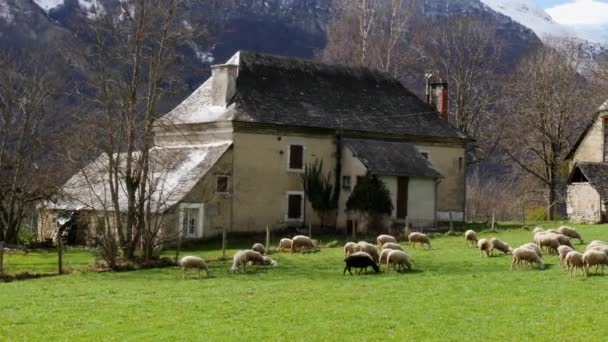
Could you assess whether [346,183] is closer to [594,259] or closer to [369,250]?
[369,250]

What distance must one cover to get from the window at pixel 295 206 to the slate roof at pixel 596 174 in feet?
Result: 50.3

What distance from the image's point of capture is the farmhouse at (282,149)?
4191 cm

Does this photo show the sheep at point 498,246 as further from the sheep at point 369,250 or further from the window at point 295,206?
the window at point 295,206

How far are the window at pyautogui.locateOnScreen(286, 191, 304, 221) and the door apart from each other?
192 inches

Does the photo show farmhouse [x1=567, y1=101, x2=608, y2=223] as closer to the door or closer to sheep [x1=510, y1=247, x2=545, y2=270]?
the door

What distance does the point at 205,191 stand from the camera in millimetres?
41062

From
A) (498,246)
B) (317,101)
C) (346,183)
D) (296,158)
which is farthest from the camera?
(317,101)

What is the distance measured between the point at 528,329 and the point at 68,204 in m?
31.3

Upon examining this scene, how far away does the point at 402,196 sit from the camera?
45812 millimetres

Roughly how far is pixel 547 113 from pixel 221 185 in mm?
24618

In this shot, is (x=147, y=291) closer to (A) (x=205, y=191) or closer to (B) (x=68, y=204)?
(A) (x=205, y=191)

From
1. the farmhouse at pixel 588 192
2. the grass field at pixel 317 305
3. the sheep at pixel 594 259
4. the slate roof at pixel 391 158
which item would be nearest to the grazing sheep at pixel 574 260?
the sheep at pixel 594 259

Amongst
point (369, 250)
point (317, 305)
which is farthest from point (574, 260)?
point (317, 305)

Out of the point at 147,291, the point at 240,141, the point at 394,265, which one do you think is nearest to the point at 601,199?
the point at 240,141
